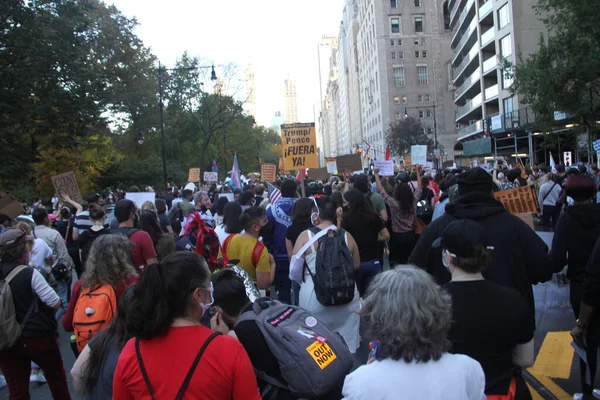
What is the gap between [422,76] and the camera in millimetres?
90812

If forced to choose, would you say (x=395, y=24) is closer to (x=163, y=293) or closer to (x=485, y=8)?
(x=485, y=8)

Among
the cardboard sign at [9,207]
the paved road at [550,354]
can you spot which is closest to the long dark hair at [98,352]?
the paved road at [550,354]

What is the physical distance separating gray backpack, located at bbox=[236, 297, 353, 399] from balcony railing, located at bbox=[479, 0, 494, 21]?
46.4 m

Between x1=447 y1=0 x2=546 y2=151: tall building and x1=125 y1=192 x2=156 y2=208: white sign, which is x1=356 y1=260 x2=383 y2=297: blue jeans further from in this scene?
x1=447 y1=0 x2=546 y2=151: tall building

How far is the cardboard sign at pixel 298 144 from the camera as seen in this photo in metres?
10.4

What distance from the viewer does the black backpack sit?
4746 mm

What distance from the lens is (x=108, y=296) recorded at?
12.3 ft

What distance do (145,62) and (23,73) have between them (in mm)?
24153

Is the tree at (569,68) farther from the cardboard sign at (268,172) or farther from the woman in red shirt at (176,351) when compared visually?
the woman in red shirt at (176,351)

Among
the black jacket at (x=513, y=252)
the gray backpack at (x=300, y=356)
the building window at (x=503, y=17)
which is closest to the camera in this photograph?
the gray backpack at (x=300, y=356)

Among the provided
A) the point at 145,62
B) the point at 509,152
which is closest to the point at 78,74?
the point at 145,62

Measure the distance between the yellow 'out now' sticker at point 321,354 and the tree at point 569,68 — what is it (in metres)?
16.3

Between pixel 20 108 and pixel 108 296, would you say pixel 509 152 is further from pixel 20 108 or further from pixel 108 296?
pixel 108 296

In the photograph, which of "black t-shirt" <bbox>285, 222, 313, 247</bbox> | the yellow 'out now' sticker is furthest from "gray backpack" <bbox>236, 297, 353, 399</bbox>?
"black t-shirt" <bbox>285, 222, 313, 247</bbox>
